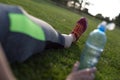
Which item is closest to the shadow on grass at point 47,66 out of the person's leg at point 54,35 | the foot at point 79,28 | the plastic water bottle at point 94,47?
the person's leg at point 54,35

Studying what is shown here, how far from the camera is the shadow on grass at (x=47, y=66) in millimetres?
3090

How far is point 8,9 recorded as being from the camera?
10.1ft

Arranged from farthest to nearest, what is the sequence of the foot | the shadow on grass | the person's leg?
the foot, the person's leg, the shadow on grass

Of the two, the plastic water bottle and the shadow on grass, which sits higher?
the plastic water bottle

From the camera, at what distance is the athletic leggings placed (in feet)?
9.41

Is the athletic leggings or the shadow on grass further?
the shadow on grass

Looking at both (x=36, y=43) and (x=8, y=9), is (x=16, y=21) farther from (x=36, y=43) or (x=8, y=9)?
(x=36, y=43)

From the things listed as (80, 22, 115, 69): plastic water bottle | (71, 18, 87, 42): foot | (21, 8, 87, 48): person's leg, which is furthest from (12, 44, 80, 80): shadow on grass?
(71, 18, 87, 42): foot

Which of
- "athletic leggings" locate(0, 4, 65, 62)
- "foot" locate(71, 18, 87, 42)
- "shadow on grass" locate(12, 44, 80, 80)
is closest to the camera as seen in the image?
"athletic leggings" locate(0, 4, 65, 62)

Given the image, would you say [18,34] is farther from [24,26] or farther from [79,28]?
[79,28]

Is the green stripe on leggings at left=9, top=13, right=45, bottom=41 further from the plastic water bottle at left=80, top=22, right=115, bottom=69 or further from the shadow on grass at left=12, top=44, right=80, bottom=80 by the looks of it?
the plastic water bottle at left=80, top=22, right=115, bottom=69

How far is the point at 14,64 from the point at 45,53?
0.87 m

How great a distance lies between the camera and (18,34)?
116 inches

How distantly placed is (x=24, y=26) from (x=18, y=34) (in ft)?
0.45
